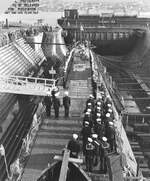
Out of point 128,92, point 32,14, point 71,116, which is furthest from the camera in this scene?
point 32,14

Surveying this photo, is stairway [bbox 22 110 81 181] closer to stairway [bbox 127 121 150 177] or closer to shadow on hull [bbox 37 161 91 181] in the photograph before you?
shadow on hull [bbox 37 161 91 181]

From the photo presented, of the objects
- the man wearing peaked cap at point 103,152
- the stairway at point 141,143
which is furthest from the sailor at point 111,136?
the stairway at point 141,143

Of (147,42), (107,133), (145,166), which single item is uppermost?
(147,42)

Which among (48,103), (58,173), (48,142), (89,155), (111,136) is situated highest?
(48,103)

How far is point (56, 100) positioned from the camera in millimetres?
9945

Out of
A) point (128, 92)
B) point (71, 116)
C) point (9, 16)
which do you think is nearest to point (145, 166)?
point (71, 116)

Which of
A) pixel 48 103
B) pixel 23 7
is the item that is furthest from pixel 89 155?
pixel 23 7

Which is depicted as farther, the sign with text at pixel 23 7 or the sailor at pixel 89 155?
the sign with text at pixel 23 7

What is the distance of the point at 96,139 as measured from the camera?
262 inches

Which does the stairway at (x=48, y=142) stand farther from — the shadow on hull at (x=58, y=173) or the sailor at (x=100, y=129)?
the sailor at (x=100, y=129)

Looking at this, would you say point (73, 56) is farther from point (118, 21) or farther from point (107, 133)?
point (118, 21)

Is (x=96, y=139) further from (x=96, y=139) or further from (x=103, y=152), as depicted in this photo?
(x=103, y=152)

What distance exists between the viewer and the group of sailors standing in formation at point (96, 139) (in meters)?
6.50

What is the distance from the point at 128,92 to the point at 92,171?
15.0m
